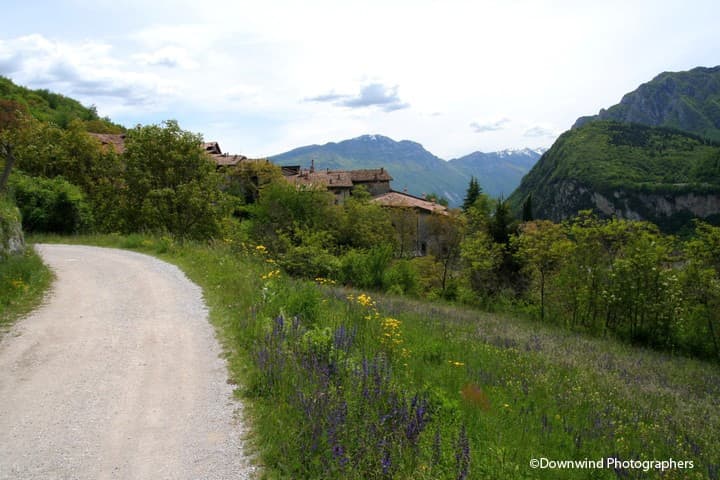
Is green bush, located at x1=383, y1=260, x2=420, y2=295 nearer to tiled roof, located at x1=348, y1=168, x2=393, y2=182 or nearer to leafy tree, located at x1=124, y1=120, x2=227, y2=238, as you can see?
leafy tree, located at x1=124, y1=120, x2=227, y2=238

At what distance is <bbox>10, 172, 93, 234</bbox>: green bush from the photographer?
23.9 metres

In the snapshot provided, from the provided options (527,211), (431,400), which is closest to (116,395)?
(431,400)

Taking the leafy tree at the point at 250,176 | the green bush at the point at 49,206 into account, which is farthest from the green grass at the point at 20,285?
the leafy tree at the point at 250,176

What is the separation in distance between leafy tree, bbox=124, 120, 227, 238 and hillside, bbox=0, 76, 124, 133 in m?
41.5

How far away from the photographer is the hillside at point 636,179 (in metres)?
144

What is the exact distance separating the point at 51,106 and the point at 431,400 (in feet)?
312

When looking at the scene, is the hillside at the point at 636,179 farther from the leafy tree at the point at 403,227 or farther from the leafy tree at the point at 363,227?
the leafy tree at the point at 363,227

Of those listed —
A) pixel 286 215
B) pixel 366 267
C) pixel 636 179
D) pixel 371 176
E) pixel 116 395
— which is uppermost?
pixel 371 176

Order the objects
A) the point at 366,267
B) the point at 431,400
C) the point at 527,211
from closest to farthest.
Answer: the point at 431,400 → the point at 366,267 → the point at 527,211

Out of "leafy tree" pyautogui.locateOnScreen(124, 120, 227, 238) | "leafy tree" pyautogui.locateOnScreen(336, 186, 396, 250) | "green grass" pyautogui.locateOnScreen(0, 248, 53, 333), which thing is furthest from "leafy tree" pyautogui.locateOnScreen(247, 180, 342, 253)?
"green grass" pyautogui.locateOnScreen(0, 248, 53, 333)

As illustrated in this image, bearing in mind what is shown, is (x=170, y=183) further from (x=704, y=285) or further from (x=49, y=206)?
(x=704, y=285)

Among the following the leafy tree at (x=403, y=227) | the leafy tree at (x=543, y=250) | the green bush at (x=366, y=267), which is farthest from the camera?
the leafy tree at (x=403, y=227)

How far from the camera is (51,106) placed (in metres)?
80.0

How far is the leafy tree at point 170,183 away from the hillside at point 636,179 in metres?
123
